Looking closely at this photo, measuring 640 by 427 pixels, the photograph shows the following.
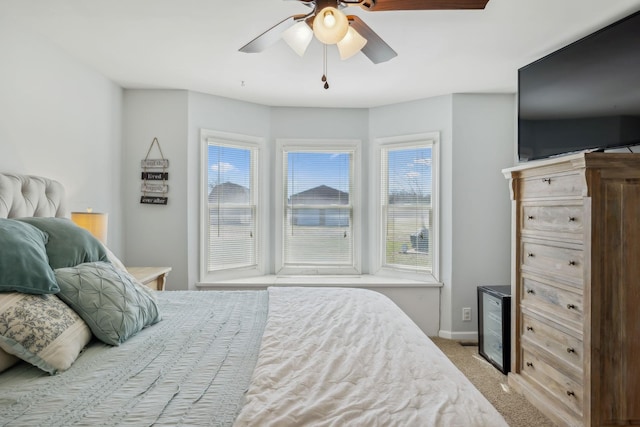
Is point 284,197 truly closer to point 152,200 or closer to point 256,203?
point 256,203

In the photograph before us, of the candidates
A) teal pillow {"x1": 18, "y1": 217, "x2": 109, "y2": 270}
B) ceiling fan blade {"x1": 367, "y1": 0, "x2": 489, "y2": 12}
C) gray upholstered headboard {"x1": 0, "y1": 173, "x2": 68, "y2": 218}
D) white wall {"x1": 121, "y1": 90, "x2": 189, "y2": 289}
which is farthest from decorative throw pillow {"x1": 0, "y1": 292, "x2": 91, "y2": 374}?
white wall {"x1": 121, "y1": 90, "x2": 189, "y2": 289}

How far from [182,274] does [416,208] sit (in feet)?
8.15

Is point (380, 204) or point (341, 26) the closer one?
point (341, 26)

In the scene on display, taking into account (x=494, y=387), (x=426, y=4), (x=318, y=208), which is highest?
(x=426, y=4)

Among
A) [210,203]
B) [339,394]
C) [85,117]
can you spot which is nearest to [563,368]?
[339,394]

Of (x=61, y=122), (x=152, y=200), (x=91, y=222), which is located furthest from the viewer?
(x=152, y=200)

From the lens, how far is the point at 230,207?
3.92 metres

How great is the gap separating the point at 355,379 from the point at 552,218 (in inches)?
72.8

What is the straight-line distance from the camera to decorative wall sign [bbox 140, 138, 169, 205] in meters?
3.54

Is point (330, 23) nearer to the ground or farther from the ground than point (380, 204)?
farther from the ground

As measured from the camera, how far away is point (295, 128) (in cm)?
414

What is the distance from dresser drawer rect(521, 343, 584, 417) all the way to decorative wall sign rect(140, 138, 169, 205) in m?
3.28

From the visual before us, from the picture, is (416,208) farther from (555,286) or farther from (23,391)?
(23,391)

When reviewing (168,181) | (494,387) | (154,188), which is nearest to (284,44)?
(168,181)
